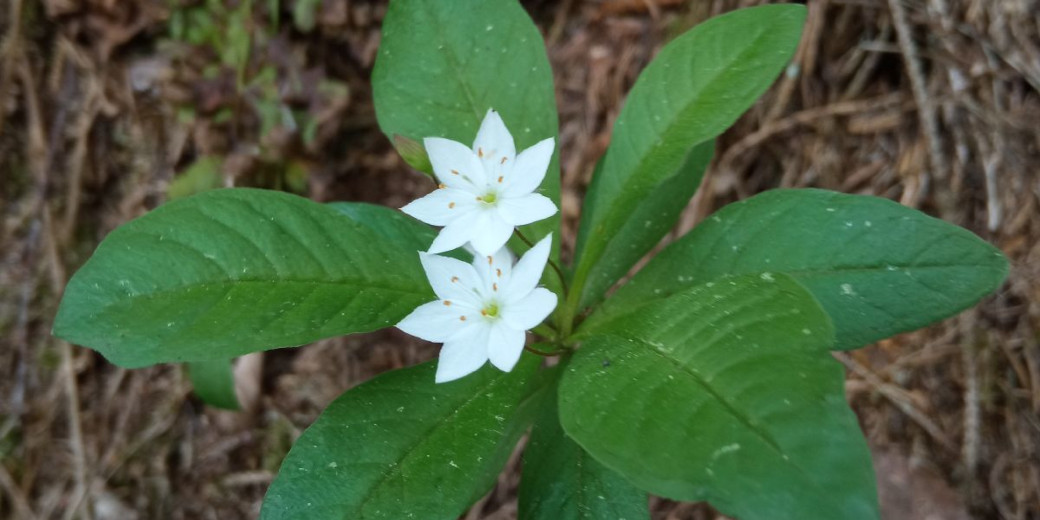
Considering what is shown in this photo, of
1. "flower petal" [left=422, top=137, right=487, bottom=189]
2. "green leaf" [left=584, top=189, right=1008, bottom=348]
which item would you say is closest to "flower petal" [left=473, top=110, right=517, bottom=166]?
"flower petal" [left=422, top=137, right=487, bottom=189]

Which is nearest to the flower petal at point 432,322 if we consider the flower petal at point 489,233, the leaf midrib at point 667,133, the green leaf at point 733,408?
the flower petal at point 489,233

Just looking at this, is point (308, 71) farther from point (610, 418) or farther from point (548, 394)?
point (610, 418)

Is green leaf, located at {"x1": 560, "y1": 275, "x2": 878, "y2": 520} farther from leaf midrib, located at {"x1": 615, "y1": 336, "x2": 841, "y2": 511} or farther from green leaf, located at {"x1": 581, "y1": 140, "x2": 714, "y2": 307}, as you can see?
green leaf, located at {"x1": 581, "y1": 140, "x2": 714, "y2": 307}

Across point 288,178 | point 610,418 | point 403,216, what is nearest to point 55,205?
point 288,178

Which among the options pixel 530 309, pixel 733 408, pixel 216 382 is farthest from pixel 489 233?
pixel 216 382

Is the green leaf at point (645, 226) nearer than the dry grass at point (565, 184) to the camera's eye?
Yes

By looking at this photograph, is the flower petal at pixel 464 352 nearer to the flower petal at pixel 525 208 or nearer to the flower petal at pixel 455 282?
the flower petal at pixel 455 282
